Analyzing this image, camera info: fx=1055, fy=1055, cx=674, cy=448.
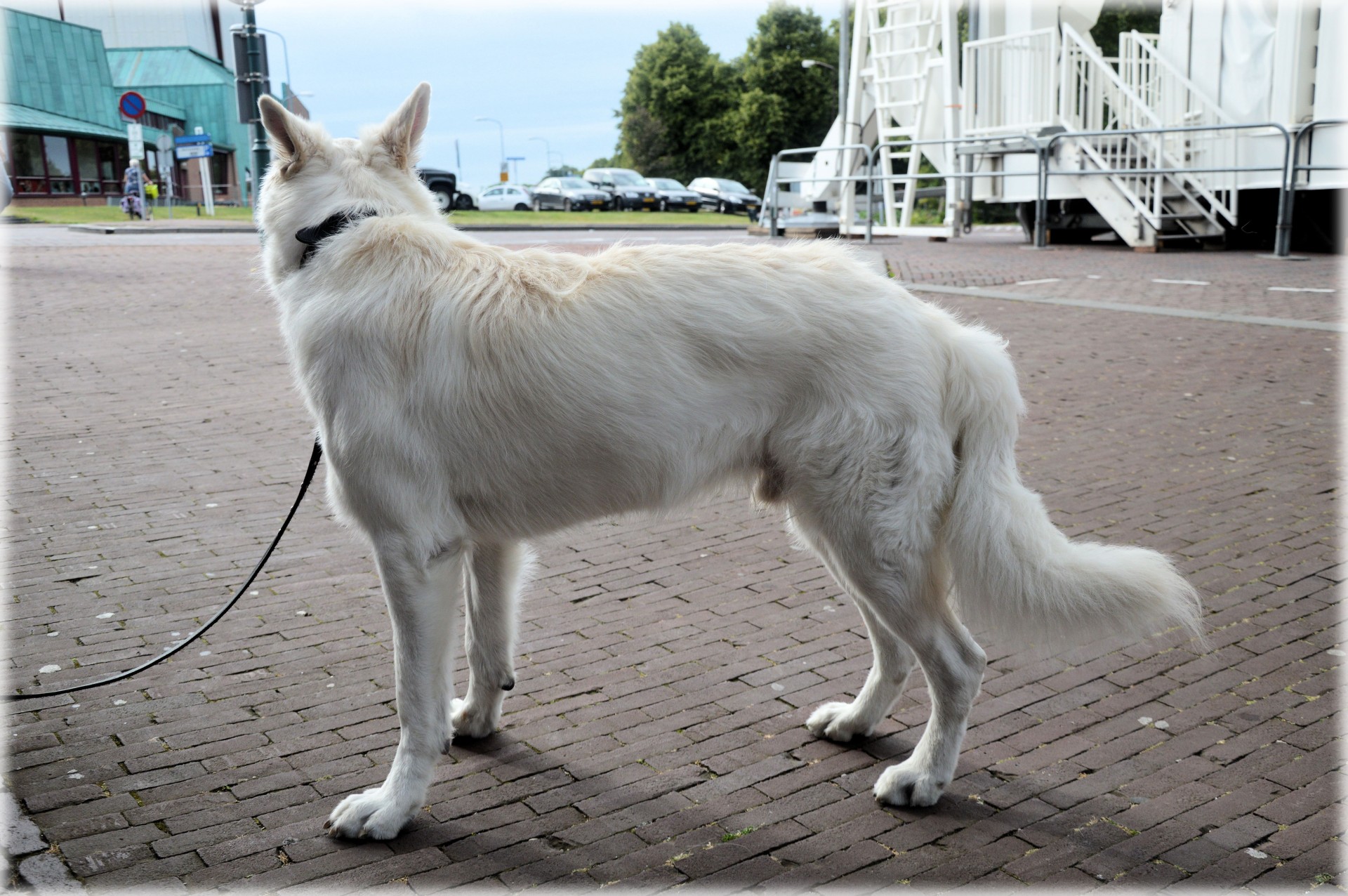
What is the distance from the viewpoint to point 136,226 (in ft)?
92.7

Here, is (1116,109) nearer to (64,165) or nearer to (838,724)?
(838,724)

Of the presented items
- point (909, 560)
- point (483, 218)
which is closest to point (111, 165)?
point (483, 218)

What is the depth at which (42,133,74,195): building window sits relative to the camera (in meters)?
44.8

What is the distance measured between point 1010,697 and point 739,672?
986mm

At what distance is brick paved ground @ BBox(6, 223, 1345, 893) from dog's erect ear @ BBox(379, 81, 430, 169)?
1.91 meters

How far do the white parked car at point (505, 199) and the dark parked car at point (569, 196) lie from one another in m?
1.01

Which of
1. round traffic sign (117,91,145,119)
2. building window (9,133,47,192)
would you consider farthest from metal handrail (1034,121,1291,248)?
building window (9,133,47,192)

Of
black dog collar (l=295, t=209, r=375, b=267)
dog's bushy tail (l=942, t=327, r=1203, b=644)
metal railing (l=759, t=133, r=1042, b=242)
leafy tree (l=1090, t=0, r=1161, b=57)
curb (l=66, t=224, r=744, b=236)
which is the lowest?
dog's bushy tail (l=942, t=327, r=1203, b=644)

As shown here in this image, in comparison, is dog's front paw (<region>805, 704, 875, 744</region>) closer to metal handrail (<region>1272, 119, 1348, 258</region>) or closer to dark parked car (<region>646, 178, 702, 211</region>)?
metal handrail (<region>1272, 119, 1348, 258</region>)

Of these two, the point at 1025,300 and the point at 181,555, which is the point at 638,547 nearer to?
the point at 181,555

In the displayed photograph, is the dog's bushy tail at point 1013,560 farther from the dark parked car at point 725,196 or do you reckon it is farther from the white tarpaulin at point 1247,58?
the dark parked car at point 725,196

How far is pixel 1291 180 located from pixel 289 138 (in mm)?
15791

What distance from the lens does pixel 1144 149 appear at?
18531 millimetres

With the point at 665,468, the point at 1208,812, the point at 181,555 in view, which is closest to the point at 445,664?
the point at 665,468
